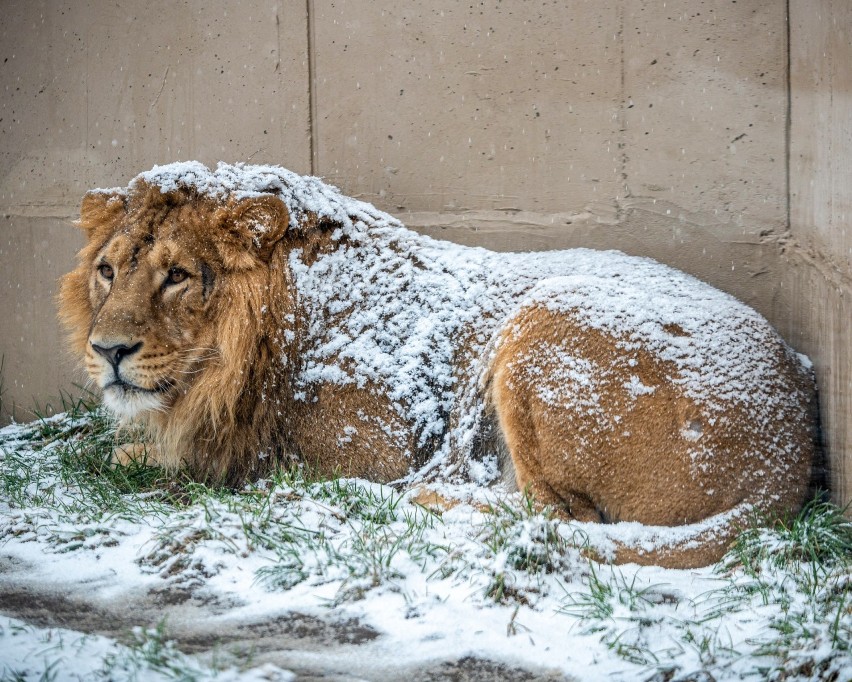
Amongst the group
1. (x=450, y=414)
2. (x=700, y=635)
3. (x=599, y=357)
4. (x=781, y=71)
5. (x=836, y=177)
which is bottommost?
(x=700, y=635)

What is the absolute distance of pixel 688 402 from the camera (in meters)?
3.50

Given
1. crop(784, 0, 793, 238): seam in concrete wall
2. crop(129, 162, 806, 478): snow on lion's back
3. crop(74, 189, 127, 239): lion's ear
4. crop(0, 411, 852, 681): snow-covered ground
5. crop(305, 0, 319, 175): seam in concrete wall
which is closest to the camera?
crop(0, 411, 852, 681): snow-covered ground

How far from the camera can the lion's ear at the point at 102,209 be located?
436cm

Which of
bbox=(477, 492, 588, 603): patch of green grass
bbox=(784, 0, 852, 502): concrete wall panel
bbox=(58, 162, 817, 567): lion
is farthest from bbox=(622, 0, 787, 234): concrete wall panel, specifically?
bbox=(477, 492, 588, 603): patch of green grass

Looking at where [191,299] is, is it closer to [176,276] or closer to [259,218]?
[176,276]

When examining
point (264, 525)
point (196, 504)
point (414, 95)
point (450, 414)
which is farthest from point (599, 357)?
point (414, 95)

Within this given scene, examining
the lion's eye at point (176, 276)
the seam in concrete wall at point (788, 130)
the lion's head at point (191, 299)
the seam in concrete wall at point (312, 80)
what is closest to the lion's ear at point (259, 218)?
the lion's head at point (191, 299)

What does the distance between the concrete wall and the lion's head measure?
3.56 ft

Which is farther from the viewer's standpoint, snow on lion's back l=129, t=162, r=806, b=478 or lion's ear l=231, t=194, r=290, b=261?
lion's ear l=231, t=194, r=290, b=261

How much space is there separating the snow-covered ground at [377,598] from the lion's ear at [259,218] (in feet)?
3.61

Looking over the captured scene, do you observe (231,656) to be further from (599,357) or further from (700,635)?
(599,357)

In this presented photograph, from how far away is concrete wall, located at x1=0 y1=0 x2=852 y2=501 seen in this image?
3.90 meters

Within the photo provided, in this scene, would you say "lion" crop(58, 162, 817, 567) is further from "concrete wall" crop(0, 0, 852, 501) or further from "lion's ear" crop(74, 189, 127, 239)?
"concrete wall" crop(0, 0, 852, 501)

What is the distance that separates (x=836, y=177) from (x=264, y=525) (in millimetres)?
2427
